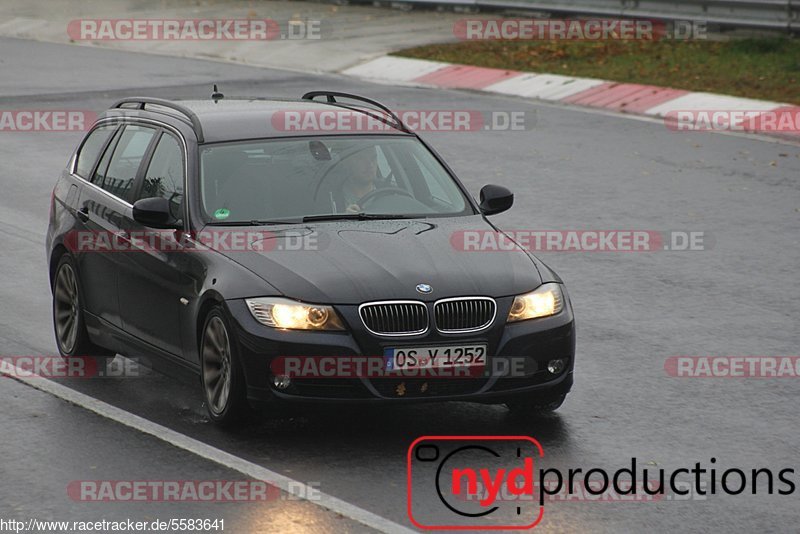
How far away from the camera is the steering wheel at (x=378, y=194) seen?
30.9ft

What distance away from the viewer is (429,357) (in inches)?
322

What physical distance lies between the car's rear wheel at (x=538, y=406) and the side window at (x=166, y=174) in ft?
7.41

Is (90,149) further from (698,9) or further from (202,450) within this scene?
(698,9)

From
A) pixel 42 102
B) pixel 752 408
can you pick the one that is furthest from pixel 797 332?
pixel 42 102

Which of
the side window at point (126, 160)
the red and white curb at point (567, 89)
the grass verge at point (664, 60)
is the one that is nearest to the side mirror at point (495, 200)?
the side window at point (126, 160)

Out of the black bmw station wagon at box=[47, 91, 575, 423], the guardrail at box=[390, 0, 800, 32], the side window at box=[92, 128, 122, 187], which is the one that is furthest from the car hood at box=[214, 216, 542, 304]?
the guardrail at box=[390, 0, 800, 32]

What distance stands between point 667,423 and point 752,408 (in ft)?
2.09

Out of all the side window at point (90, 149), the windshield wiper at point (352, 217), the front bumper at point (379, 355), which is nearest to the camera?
the front bumper at point (379, 355)

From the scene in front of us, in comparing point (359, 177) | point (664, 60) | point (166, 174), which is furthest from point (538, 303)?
point (664, 60)

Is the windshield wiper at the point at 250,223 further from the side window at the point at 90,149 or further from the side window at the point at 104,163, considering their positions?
the side window at the point at 90,149

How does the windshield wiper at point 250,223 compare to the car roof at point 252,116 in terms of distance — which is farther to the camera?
the car roof at point 252,116

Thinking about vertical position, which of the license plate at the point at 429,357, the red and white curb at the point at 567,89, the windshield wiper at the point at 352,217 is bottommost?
the red and white curb at the point at 567,89

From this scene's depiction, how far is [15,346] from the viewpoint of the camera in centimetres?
1062

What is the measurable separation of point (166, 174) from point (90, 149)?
1.41 metres
